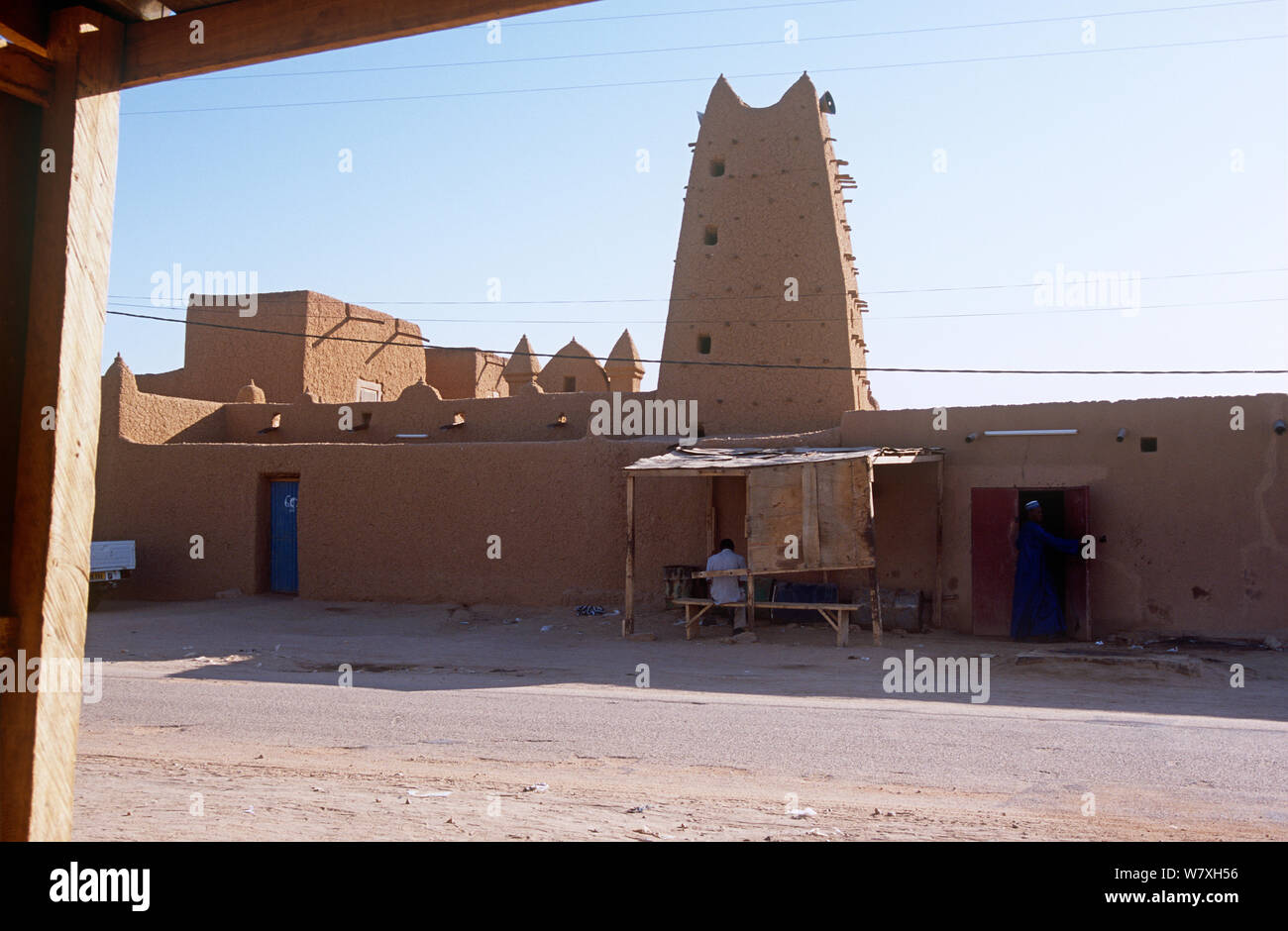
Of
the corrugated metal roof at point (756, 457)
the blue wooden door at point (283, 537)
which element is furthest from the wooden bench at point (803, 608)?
the blue wooden door at point (283, 537)

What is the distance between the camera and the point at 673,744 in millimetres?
7465

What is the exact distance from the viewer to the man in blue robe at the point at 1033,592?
1300cm

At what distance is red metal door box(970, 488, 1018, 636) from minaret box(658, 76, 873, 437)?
4933 mm

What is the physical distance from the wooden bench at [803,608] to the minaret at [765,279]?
5315mm

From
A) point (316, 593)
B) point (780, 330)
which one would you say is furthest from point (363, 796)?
point (780, 330)

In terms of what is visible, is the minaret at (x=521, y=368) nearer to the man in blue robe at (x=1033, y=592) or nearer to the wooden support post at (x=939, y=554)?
the wooden support post at (x=939, y=554)

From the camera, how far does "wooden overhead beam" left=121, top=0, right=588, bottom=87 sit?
2803mm

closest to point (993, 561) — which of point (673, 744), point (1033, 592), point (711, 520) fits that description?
point (1033, 592)

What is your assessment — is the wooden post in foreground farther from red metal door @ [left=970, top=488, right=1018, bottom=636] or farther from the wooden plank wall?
red metal door @ [left=970, top=488, right=1018, bottom=636]

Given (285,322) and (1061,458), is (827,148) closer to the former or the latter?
(1061,458)

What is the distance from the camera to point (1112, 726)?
8.07m

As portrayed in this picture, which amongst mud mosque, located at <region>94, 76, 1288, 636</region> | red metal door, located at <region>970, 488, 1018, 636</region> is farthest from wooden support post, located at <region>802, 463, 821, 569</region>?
red metal door, located at <region>970, 488, 1018, 636</region>

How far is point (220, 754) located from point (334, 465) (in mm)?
10993

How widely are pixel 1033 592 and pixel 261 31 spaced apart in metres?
12.1
